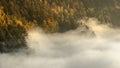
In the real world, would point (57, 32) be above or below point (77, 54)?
above

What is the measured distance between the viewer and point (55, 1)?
89188mm

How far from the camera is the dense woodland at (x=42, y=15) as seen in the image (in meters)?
74.4

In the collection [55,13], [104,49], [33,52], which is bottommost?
[104,49]

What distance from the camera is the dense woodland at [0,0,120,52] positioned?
74.4 meters

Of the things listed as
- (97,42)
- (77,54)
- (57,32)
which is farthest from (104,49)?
(57,32)

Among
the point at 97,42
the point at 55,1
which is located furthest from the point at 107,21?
the point at 55,1

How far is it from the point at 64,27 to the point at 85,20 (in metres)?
11.7

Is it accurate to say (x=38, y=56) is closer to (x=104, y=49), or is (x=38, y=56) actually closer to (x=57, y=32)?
(x=57, y=32)

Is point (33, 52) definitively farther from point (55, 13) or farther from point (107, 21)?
point (107, 21)

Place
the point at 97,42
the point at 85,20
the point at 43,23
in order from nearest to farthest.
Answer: the point at 43,23 < the point at 85,20 < the point at 97,42

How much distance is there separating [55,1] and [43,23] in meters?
6.72

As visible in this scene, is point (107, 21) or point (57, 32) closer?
point (57, 32)

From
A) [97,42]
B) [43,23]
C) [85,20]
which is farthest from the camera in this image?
[97,42]

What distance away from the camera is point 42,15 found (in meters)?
84.1
